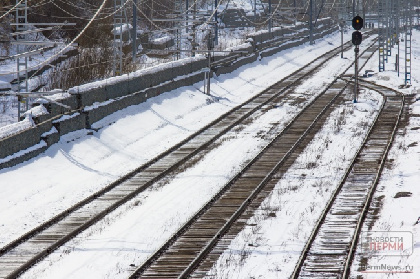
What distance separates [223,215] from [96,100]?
11.4 meters

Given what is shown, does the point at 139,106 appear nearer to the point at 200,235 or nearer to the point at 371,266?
the point at 200,235

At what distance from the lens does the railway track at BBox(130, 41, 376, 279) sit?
542 inches

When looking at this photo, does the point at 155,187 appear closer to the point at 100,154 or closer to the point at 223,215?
the point at 223,215

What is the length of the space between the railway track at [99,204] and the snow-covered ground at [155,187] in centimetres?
28

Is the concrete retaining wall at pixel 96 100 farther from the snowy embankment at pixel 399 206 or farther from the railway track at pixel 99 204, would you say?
the snowy embankment at pixel 399 206

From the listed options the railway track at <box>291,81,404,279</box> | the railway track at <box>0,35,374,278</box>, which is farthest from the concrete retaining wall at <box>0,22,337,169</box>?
the railway track at <box>291,81,404,279</box>

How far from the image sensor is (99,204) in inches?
716

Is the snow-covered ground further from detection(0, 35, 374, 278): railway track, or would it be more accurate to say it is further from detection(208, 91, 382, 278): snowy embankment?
detection(0, 35, 374, 278): railway track

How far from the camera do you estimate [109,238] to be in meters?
15.6

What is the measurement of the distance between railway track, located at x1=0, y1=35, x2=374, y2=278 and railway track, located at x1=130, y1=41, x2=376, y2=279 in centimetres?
203

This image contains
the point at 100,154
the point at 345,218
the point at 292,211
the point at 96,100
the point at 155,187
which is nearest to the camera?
the point at 345,218

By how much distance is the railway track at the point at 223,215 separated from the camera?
13773 mm

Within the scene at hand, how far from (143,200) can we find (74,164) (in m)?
4.47

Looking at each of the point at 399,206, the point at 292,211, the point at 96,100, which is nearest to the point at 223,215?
the point at 292,211
